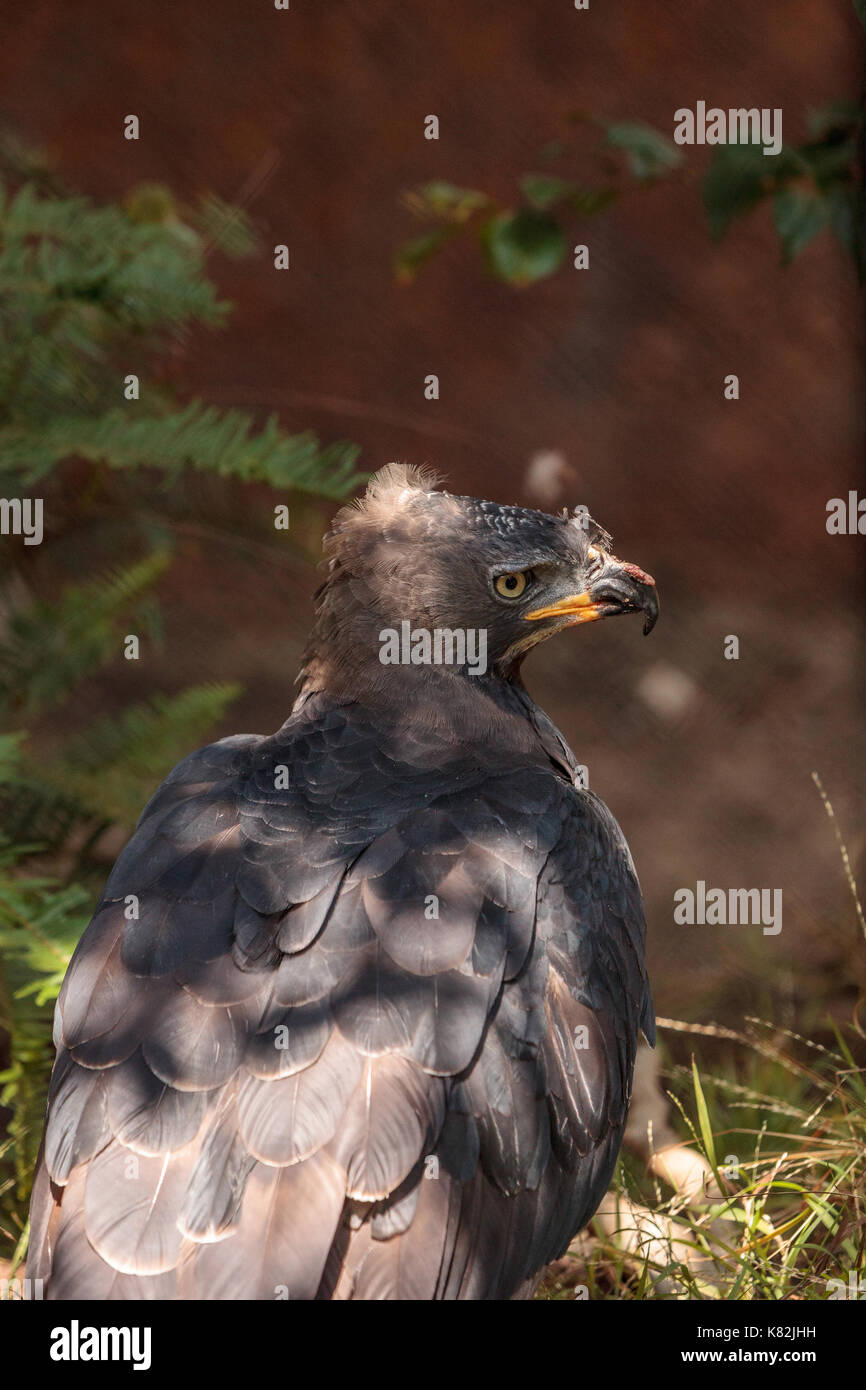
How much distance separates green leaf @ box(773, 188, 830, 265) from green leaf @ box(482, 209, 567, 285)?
2.22 feet

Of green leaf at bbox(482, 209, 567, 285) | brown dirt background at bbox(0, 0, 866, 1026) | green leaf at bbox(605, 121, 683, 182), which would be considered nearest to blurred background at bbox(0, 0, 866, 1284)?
brown dirt background at bbox(0, 0, 866, 1026)

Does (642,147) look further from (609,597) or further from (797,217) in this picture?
(609,597)

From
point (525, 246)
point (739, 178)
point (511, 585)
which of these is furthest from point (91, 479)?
point (739, 178)

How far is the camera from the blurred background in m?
8.07

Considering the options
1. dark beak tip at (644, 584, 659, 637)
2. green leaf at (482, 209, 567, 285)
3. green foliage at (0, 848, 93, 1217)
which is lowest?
green foliage at (0, 848, 93, 1217)

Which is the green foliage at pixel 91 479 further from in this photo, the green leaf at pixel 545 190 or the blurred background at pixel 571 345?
the blurred background at pixel 571 345

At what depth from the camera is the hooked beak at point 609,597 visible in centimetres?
357

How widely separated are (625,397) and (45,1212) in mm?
7559

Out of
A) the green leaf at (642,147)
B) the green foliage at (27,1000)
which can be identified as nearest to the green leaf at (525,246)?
the green leaf at (642,147)

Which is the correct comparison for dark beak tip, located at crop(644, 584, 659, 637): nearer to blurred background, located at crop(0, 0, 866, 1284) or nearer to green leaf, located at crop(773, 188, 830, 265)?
green leaf, located at crop(773, 188, 830, 265)

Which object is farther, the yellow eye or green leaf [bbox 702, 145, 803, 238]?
green leaf [bbox 702, 145, 803, 238]

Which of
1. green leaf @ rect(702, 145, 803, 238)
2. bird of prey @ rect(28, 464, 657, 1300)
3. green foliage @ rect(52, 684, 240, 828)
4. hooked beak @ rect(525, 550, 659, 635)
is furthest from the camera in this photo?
green foliage @ rect(52, 684, 240, 828)

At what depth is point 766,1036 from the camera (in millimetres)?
5383
